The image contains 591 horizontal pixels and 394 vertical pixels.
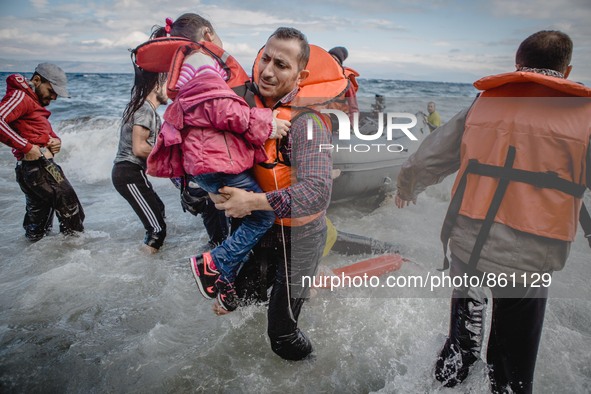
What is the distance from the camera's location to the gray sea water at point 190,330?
2.49m

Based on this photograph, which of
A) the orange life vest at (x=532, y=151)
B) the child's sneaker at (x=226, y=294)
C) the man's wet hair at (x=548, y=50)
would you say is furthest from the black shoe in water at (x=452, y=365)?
the man's wet hair at (x=548, y=50)

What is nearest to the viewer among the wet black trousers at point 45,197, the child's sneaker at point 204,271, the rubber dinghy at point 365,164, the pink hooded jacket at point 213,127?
the pink hooded jacket at point 213,127

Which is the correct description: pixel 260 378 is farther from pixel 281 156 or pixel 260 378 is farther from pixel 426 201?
pixel 426 201

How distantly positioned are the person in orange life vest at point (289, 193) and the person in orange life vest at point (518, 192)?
0.85m

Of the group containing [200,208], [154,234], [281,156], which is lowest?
[154,234]

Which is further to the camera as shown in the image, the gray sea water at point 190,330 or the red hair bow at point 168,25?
the red hair bow at point 168,25

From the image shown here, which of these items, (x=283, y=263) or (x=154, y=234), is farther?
(x=154, y=234)

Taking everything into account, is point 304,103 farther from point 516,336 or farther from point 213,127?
point 516,336

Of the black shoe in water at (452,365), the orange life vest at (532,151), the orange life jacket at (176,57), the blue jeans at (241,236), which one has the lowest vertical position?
the black shoe in water at (452,365)

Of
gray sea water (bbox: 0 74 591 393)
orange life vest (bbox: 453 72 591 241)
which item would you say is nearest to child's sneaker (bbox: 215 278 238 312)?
gray sea water (bbox: 0 74 591 393)

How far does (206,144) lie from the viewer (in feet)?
5.62

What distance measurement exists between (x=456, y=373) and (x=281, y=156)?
5.91 ft

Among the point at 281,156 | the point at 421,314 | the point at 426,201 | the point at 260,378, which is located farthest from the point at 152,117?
the point at 426,201

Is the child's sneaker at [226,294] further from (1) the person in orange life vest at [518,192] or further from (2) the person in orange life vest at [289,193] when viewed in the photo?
(1) the person in orange life vest at [518,192]
